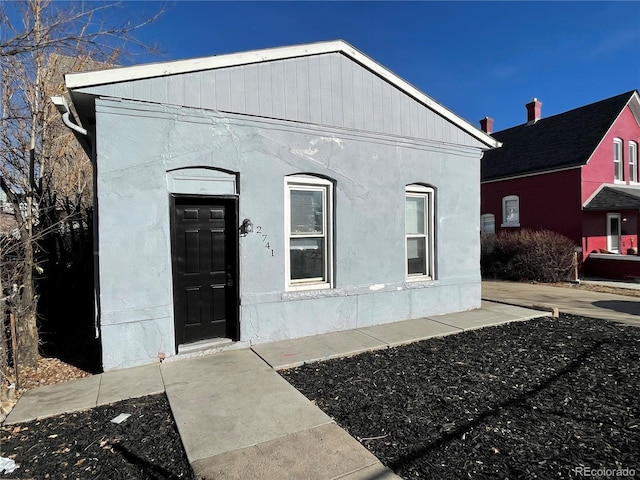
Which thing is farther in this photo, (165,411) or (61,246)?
(61,246)

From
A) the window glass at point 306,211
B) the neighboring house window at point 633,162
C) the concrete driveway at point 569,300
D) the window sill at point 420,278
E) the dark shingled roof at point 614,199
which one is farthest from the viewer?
the neighboring house window at point 633,162

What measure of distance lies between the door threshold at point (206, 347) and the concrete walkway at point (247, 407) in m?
0.08

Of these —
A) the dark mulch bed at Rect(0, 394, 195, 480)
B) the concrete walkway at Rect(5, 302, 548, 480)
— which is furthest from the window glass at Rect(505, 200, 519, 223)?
the dark mulch bed at Rect(0, 394, 195, 480)


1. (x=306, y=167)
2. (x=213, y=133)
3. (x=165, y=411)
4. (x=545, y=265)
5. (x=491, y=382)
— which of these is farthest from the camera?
(x=545, y=265)

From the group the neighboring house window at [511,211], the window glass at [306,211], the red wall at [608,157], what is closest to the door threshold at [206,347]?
the window glass at [306,211]

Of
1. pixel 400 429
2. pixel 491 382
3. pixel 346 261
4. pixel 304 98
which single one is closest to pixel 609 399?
pixel 491 382

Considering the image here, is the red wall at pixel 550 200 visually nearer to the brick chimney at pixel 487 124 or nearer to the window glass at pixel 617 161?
the window glass at pixel 617 161

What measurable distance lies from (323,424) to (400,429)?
0.72 metres

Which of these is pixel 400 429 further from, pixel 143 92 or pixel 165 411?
pixel 143 92

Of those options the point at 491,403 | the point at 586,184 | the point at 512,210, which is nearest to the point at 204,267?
the point at 491,403

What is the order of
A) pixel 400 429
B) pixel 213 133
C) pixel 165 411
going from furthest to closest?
pixel 213 133 < pixel 165 411 < pixel 400 429

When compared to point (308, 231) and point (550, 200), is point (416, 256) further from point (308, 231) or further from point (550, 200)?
point (550, 200)

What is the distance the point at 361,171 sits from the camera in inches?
266

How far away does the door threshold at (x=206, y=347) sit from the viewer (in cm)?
528
